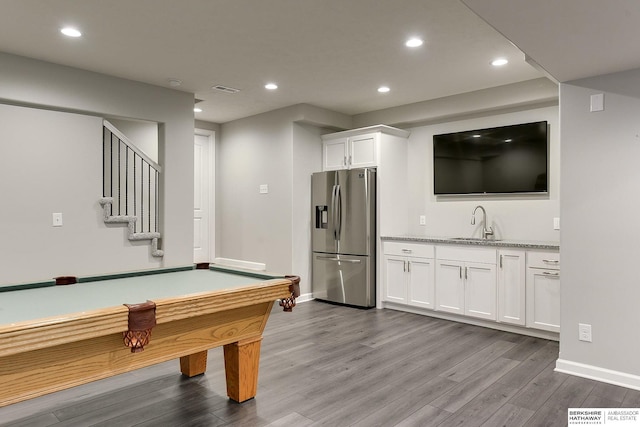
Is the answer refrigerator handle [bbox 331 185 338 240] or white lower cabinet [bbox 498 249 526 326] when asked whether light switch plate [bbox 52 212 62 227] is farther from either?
white lower cabinet [bbox 498 249 526 326]

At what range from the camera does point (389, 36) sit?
316 cm

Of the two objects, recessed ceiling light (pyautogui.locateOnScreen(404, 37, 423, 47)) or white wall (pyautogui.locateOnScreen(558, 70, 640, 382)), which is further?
recessed ceiling light (pyautogui.locateOnScreen(404, 37, 423, 47))

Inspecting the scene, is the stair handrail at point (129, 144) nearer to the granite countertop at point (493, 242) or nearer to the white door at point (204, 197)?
the white door at point (204, 197)

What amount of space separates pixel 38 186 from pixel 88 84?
41.1 inches

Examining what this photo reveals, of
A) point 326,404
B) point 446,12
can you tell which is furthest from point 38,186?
point 446,12

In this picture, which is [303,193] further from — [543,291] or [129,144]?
[543,291]

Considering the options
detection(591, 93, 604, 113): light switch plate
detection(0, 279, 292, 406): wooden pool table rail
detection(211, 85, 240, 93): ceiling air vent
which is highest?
detection(211, 85, 240, 93): ceiling air vent

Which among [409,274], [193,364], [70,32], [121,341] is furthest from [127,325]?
[409,274]

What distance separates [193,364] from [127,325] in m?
1.34

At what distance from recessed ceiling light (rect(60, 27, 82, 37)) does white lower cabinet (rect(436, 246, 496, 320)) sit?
12.5 feet

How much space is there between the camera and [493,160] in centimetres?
466

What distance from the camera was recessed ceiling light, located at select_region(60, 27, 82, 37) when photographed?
303cm

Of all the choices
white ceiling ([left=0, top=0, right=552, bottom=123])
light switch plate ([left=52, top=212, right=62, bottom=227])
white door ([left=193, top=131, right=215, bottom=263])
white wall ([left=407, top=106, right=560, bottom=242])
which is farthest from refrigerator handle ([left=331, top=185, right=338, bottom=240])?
light switch plate ([left=52, top=212, right=62, bottom=227])

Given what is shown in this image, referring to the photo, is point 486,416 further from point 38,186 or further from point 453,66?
point 38,186
